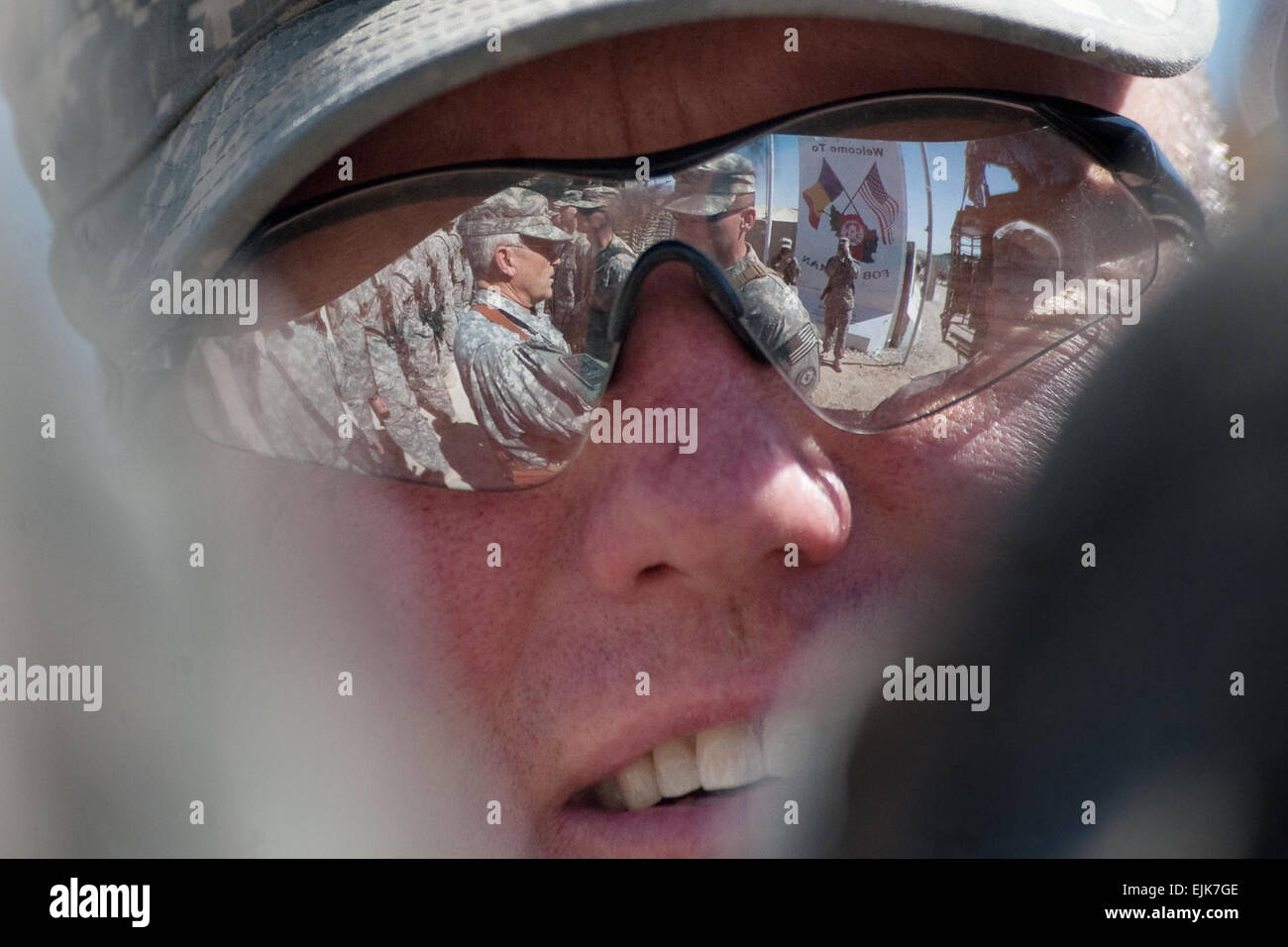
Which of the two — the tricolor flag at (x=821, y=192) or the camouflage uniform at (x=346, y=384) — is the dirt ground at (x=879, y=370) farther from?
the camouflage uniform at (x=346, y=384)

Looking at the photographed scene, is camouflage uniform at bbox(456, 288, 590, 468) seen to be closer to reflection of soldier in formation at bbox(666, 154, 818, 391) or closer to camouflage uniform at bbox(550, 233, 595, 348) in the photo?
camouflage uniform at bbox(550, 233, 595, 348)

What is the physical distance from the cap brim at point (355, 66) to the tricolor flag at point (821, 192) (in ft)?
0.49

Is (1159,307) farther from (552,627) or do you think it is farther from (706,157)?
(552,627)

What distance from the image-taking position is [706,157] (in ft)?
3.55

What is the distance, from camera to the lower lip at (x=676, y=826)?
1132 millimetres

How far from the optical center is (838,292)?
3.53 feet

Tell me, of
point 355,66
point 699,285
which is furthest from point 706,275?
point 355,66

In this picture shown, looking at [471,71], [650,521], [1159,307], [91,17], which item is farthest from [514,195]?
[1159,307]

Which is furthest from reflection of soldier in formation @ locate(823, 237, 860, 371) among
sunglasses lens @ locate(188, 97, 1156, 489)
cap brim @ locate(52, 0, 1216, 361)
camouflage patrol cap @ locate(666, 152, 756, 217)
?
cap brim @ locate(52, 0, 1216, 361)

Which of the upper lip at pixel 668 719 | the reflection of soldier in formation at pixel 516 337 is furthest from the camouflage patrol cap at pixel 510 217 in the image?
the upper lip at pixel 668 719

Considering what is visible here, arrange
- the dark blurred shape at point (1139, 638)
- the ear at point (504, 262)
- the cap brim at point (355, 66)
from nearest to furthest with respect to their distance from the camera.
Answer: the cap brim at point (355, 66), the ear at point (504, 262), the dark blurred shape at point (1139, 638)

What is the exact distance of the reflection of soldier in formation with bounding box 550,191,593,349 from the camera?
107 centimetres

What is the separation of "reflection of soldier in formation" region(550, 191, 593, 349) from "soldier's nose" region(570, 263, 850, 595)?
0.06 m

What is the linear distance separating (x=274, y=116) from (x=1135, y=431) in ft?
3.29
